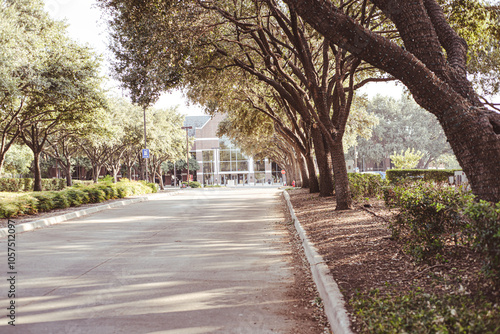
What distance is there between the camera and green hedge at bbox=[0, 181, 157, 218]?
560 inches

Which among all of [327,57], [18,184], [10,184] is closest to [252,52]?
[327,57]

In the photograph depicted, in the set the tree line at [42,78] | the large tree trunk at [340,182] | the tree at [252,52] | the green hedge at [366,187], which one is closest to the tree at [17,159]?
the tree line at [42,78]

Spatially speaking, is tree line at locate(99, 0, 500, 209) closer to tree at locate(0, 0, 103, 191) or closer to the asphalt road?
the asphalt road

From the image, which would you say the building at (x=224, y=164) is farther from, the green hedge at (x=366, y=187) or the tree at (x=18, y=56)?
the green hedge at (x=366, y=187)

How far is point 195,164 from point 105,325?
77.0 m

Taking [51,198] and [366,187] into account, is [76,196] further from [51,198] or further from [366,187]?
[366,187]

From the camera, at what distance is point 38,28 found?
22469 millimetres

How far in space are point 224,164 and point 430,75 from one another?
249ft

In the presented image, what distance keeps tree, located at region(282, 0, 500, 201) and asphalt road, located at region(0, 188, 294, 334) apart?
300 centimetres

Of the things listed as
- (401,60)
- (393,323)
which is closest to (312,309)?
(393,323)

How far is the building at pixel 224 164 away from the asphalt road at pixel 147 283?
6974 centimetres

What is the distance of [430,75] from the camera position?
18.6 ft

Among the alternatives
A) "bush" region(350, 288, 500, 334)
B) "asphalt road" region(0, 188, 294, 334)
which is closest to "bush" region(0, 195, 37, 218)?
"asphalt road" region(0, 188, 294, 334)

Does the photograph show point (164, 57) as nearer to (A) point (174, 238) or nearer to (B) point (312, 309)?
(A) point (174, 238)
